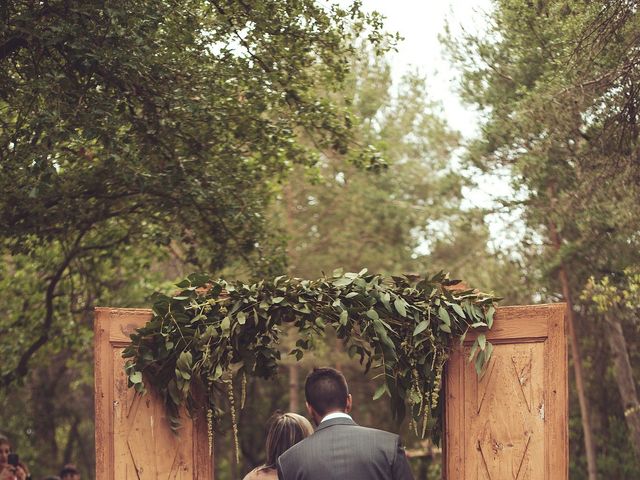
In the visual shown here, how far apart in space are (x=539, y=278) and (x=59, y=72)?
547 inches

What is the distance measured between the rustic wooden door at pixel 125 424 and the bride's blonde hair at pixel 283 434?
661 mm

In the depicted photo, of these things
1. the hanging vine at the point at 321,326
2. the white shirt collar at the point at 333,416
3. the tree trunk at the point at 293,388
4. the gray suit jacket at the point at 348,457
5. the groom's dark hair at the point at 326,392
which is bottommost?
the tree trunk at the point at 293,388

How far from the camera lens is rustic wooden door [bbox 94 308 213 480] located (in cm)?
725

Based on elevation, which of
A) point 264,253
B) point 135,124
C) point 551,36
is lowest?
point 264,253

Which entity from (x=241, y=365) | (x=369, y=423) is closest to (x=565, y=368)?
(x=241, y=365)

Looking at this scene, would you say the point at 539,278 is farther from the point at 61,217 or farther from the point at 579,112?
the point at 61,217

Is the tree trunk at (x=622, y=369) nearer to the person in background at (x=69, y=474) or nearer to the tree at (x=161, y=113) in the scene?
the tree at (x=161, y=113)

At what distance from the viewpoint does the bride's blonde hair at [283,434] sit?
7066 millimetres

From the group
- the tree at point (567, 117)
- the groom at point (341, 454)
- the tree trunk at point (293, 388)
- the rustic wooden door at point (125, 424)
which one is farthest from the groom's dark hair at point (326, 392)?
the tree trunk at point (293, 388)

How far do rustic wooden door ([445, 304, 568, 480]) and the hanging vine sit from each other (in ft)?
0.49

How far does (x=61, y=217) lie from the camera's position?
44.9ft

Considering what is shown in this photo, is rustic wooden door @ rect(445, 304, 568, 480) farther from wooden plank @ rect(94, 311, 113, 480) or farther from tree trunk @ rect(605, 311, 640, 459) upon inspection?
tree trunk @ rect(605, 311, 640, 459)

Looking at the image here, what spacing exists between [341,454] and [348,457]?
0.16 ft

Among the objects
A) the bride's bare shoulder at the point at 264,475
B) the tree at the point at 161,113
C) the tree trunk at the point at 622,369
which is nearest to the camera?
the bride's bare shoulder at the point at 264,475
